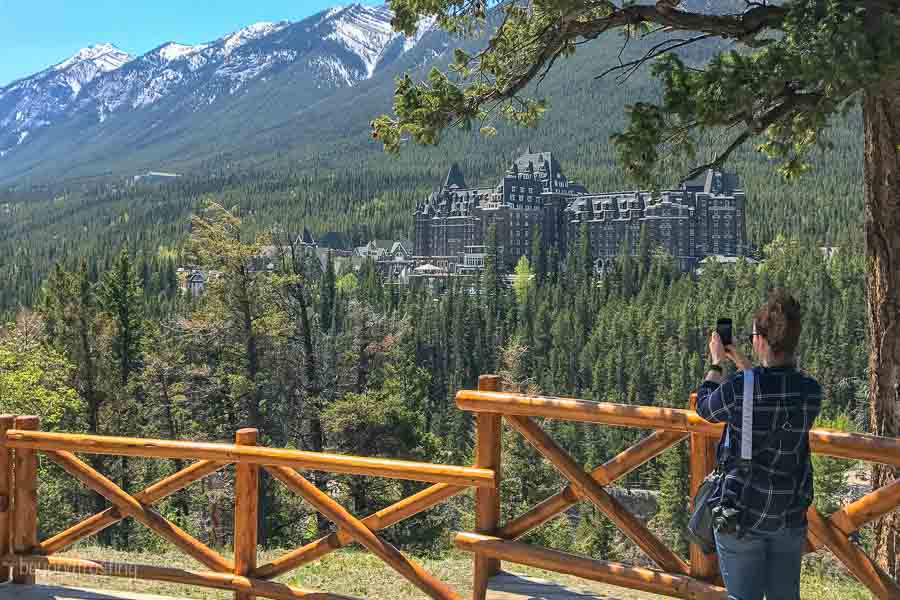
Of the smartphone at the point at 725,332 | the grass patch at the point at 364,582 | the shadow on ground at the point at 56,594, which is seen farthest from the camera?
the grass patch at the point at 364,582

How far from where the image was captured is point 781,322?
3.80 metres

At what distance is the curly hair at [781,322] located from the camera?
150 inches

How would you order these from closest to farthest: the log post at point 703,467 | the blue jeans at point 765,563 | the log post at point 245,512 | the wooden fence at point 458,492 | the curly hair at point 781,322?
the curly hair at point 781,322 → the blue jeans at point 765,563 → the wooden fence at point 458,492 → the log post at point 703,467 → the log post at point 245,512

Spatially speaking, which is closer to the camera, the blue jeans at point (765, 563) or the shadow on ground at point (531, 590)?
the blue jeans at point (765, 563)

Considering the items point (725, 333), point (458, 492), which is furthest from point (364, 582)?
point (725, 333)

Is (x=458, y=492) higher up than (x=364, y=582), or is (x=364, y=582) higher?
(x=458, y=492)

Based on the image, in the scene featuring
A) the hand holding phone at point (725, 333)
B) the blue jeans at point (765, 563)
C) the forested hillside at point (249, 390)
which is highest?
the hand holding phone at point (725, 333)

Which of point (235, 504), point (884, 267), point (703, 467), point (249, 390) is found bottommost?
point (249, 390)

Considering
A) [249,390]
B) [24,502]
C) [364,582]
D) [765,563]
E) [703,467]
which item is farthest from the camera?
[249,390]

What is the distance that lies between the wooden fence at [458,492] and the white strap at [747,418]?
4.01ft

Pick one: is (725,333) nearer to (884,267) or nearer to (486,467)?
(486,467)

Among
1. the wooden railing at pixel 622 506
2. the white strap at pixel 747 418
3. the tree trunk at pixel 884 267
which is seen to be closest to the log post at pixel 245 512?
the wooden railing at pixel 622 506

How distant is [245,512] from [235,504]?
0.50ft

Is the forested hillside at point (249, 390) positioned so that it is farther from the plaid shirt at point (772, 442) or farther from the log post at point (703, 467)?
the plaid shirt at point (772, 442)
